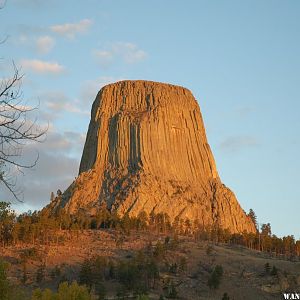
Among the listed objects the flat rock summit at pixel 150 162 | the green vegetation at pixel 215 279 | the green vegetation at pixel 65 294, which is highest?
the flat rock summit at pixel 150 162

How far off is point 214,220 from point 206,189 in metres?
8.33

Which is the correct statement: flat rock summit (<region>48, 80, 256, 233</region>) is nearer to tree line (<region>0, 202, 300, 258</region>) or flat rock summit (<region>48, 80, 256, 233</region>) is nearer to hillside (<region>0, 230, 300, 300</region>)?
tree line (<region>0, 202, 300, 258</region>)

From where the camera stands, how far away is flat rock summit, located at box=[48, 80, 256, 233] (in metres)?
126

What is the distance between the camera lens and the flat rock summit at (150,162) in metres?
126

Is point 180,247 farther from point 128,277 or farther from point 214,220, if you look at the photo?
point 214,220

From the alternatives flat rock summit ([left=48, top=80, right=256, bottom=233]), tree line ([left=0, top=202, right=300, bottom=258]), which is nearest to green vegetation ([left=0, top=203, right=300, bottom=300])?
tree line ([left=0, top=202, right=300, bottom=258])

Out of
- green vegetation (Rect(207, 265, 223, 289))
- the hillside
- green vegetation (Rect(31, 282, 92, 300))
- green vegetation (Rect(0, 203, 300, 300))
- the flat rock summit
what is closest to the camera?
green vegetation (Rect(31, 282, 92, 300))

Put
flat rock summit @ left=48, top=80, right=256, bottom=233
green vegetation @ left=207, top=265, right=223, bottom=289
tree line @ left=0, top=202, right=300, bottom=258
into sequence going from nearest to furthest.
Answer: green vegetation @ left=207, top=265, right=223, bottom=289 < tree line @ left=0, top=202, right=300, bottom=258 < flat rock summit @ left=48, top=80, right=256, bottom=233

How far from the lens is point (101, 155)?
135750 millimetres

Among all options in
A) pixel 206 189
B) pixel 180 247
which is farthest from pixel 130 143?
pixel 180 247

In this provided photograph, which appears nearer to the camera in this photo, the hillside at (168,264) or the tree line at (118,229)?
the hillside at (168,264)

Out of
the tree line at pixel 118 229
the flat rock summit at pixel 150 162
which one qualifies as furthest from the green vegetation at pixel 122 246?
the flat rock summit at pixel 150 162

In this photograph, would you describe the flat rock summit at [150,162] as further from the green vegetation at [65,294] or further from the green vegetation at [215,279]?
the green vegetation at [65,294]

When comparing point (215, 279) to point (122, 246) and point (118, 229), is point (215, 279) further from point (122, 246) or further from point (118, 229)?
point (118, 229)
